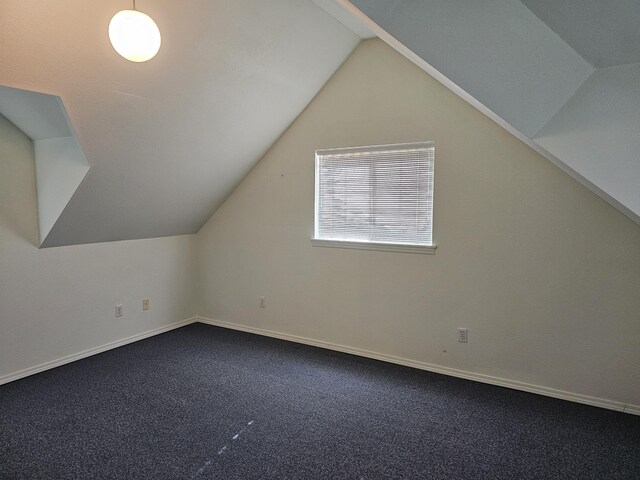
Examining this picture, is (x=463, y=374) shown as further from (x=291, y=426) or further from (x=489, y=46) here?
(x=489, y=46)

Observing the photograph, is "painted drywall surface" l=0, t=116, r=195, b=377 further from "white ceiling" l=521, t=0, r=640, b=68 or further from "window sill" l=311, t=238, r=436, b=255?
"white ceiling" l=521, t=0, r=640, b=68

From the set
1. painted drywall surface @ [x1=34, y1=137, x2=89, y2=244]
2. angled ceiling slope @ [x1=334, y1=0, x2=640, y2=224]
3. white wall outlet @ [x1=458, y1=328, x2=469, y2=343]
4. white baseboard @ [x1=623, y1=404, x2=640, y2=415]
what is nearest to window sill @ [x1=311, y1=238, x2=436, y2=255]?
white wall outlet @ [x1=458, y1=328, x2=469, y2=343]

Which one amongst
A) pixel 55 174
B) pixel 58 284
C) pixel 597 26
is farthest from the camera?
pixel 58 284

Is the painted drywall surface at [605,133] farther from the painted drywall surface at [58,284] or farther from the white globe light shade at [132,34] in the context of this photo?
the painted drywall surface at [58,284]

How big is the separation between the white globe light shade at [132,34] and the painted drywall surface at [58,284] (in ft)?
6.03

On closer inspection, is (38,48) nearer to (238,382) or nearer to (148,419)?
(148,419)

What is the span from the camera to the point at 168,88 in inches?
113

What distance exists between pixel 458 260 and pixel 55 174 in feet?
10.7

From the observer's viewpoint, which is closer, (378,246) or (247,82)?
(247,82)

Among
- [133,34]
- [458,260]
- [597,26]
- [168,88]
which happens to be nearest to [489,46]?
[597,26]

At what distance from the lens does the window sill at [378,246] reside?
344 cm

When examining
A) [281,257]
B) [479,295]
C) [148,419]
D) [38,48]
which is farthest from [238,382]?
[38,48]

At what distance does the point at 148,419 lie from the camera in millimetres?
2672

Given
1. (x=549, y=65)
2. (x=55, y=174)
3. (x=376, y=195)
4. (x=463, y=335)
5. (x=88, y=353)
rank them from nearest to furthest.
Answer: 1. (x=549, y=65)
2. (x=55, y=174)
3. (x=463, y=335)
4. (x=376, y=195)
5. (x=88, y=353)
